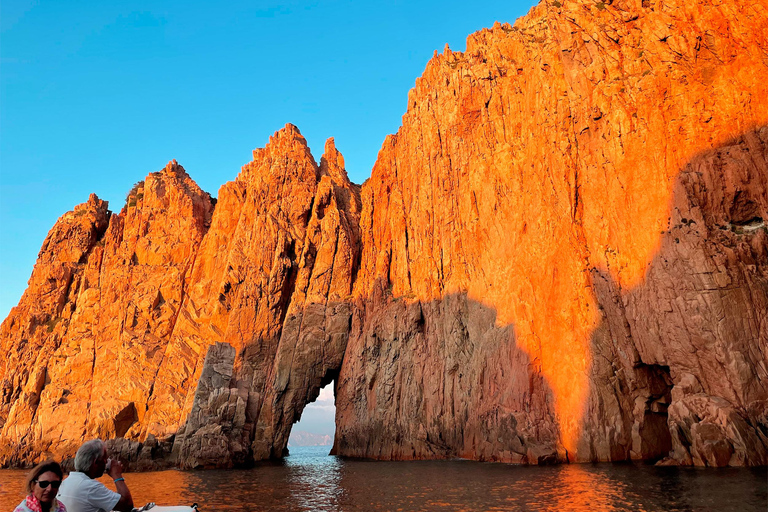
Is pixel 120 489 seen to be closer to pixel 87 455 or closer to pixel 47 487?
pixel 87 455

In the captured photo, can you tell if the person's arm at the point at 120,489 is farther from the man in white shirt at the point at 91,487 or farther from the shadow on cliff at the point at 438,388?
the shadow on cliff at the point at 438,388

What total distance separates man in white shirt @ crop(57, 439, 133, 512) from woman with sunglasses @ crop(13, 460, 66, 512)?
0.10 meters

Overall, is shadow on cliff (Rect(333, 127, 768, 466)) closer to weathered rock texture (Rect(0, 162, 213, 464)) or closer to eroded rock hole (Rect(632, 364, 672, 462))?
eroded rock hole (Rect(632, 364, 672, 462))

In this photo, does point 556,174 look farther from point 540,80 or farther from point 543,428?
point 543,428

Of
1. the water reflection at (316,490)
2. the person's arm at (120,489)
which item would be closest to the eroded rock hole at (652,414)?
the water reflection at (316,490)

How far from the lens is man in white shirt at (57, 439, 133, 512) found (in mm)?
6871

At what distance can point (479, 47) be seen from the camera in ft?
182

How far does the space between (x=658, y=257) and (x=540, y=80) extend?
18814 millimetres

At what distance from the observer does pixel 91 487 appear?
696cm

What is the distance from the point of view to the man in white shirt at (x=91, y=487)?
22.5 feet

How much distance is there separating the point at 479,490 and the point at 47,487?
2169cm

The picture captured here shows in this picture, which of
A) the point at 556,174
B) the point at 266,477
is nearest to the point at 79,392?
the point at 266,477

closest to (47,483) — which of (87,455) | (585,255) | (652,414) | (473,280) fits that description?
(87,455)

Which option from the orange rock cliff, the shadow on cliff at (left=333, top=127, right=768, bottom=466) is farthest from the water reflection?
the shadow on cliff at (left=333, top=127, right=768, bottom=466)
